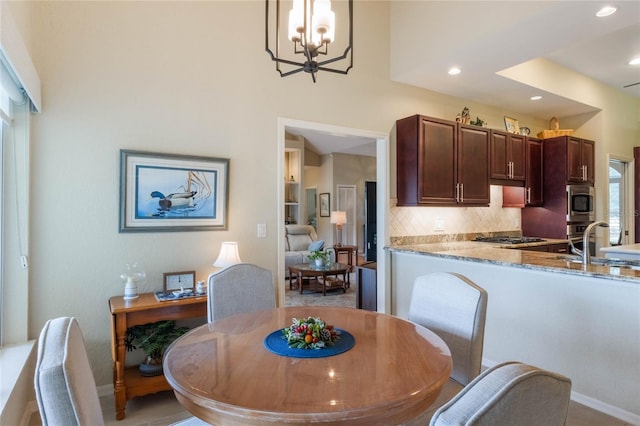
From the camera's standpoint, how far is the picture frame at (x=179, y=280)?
2723 mm

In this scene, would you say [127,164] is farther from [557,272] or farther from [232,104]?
[557,272]

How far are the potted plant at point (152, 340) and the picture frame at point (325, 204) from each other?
304 inches

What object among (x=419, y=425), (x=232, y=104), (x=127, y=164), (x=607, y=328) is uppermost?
(x=232, y=104)

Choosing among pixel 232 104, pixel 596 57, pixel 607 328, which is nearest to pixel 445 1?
pixel 232 104

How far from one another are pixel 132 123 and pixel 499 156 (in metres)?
4.06

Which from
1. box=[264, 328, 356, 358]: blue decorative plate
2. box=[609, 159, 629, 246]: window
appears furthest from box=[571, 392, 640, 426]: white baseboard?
box=[609, 159, 629, 246]: window

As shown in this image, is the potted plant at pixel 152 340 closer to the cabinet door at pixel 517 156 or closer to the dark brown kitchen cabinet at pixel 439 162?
the dark brown kitchen cabinet at pixel 439 162

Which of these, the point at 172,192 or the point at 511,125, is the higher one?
the point at 511,125

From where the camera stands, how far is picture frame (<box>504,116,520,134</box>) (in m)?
4.88

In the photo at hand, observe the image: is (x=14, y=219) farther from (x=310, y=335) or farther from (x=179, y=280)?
(x=310, y=335)

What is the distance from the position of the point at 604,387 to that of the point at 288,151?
7999 mm

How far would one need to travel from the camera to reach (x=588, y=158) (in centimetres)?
493

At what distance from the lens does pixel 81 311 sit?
8.20ft

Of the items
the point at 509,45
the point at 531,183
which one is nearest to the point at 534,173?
the point at 531,183
